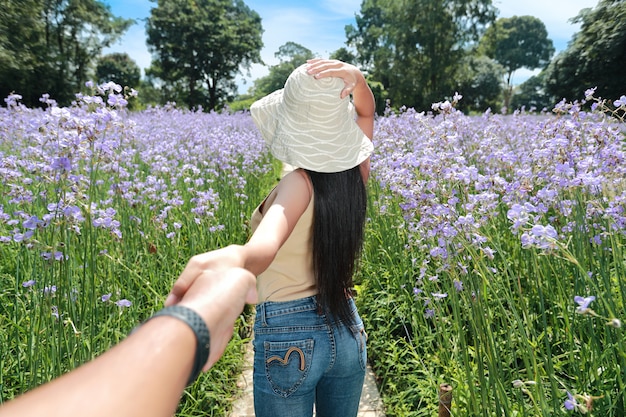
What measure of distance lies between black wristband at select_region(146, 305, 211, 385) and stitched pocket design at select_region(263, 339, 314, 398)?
34.4 inches

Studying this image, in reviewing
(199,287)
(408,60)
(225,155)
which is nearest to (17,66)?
(225,155)

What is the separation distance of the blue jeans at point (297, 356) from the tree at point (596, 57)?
25.1 m

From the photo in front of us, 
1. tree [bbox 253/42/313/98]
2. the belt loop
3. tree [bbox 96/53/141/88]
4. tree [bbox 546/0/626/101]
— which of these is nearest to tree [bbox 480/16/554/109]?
tree [bbox 253/42/313/98]

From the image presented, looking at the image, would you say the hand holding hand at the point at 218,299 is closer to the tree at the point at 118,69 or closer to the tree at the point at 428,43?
the tree at the point at 428,43

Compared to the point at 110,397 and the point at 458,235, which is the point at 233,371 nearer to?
the point at 458,235

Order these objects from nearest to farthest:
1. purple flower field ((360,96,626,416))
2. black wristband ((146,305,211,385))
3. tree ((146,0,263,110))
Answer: black wristband ((146,305,211,385))
purple flower field ((360,96,626,416))
tree ((146,0,263,110))

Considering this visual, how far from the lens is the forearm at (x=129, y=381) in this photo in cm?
40

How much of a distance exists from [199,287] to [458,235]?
1.34 metres

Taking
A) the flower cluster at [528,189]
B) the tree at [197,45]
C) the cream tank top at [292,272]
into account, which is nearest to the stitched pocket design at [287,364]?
the cream tank top at [292,272]

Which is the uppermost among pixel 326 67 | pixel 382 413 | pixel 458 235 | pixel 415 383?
pixel 326 67

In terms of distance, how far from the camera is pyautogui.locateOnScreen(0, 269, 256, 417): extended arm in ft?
1.30

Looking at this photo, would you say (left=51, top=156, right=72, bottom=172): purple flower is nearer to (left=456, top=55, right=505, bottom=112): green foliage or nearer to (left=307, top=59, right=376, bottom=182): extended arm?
(left=307, top=59, right=376, bottom=182): extended arm

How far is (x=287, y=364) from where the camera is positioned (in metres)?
1.36

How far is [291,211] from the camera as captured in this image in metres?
1.15
